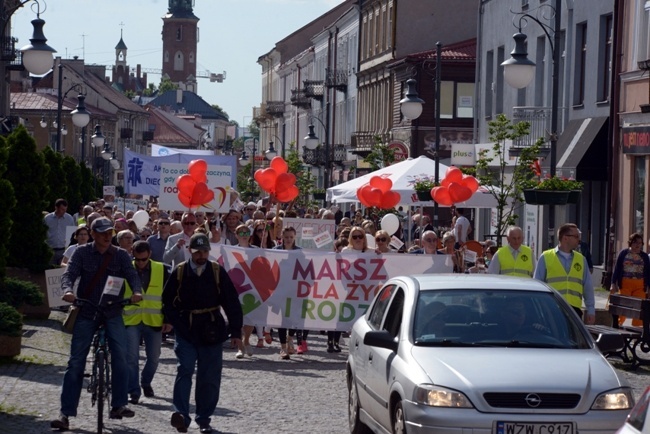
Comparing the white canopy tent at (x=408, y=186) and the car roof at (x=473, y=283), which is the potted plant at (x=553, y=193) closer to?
the white canopy tent at (x=408, y=186)

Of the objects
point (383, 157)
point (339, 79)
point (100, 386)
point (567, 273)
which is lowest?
point (100, 386)

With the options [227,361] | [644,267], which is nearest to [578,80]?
[644,267]

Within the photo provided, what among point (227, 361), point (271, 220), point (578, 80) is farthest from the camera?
point (578, 80)

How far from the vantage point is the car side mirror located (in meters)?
10.3

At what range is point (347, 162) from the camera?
257 ft

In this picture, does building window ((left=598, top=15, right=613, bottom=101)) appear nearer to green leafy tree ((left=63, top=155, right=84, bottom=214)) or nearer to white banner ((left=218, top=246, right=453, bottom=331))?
green leafy tree ((left=63, top=155, right=84, bottom=214))

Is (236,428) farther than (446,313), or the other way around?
(236,428)

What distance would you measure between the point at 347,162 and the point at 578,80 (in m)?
42.9

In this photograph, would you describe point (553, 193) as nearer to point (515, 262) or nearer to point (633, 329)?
point (633, 329)

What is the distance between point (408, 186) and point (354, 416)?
19.0 meters

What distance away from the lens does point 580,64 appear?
35656 millimetres

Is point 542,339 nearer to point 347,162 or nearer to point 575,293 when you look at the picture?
point 575,293

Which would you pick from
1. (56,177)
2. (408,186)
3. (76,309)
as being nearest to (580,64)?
(408,186)

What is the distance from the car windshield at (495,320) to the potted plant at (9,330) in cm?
664
